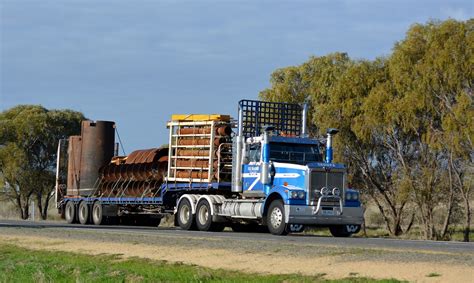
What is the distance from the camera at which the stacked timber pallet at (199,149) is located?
103ft

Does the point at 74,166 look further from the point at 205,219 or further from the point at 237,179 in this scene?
the point at 237,179

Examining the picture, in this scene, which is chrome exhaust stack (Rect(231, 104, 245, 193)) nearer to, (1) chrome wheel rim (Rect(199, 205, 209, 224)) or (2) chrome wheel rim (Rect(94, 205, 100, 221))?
(1) chrome wheel rim (Rect(199, 205, 209, 224))

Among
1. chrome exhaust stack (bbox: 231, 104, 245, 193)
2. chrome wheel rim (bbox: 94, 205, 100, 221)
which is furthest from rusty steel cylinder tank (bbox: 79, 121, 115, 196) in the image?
chrome exhaust stack (bbox: 231, 104, 245, 193)

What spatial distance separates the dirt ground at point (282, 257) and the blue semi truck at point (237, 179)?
481 centimetres

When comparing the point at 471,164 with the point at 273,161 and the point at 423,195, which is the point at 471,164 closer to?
the point at 423,195

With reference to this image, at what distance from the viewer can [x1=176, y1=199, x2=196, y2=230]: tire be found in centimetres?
3200

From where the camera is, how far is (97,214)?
39.5 meters

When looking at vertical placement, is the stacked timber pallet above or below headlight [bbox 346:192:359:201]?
above

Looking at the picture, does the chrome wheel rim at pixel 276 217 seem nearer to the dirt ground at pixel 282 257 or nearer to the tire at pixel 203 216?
the tire at pixel 203 216

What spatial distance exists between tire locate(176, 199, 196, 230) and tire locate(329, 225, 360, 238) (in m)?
5.66

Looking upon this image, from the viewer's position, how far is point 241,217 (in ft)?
98.0

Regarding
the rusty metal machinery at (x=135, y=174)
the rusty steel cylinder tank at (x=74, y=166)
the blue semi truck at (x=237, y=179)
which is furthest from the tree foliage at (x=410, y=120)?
the rusty steel cylinder tank at (x=74, y=166)

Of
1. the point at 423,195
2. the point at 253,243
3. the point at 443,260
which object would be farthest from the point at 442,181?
the point at 443,260

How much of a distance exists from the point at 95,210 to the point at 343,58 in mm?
17688
